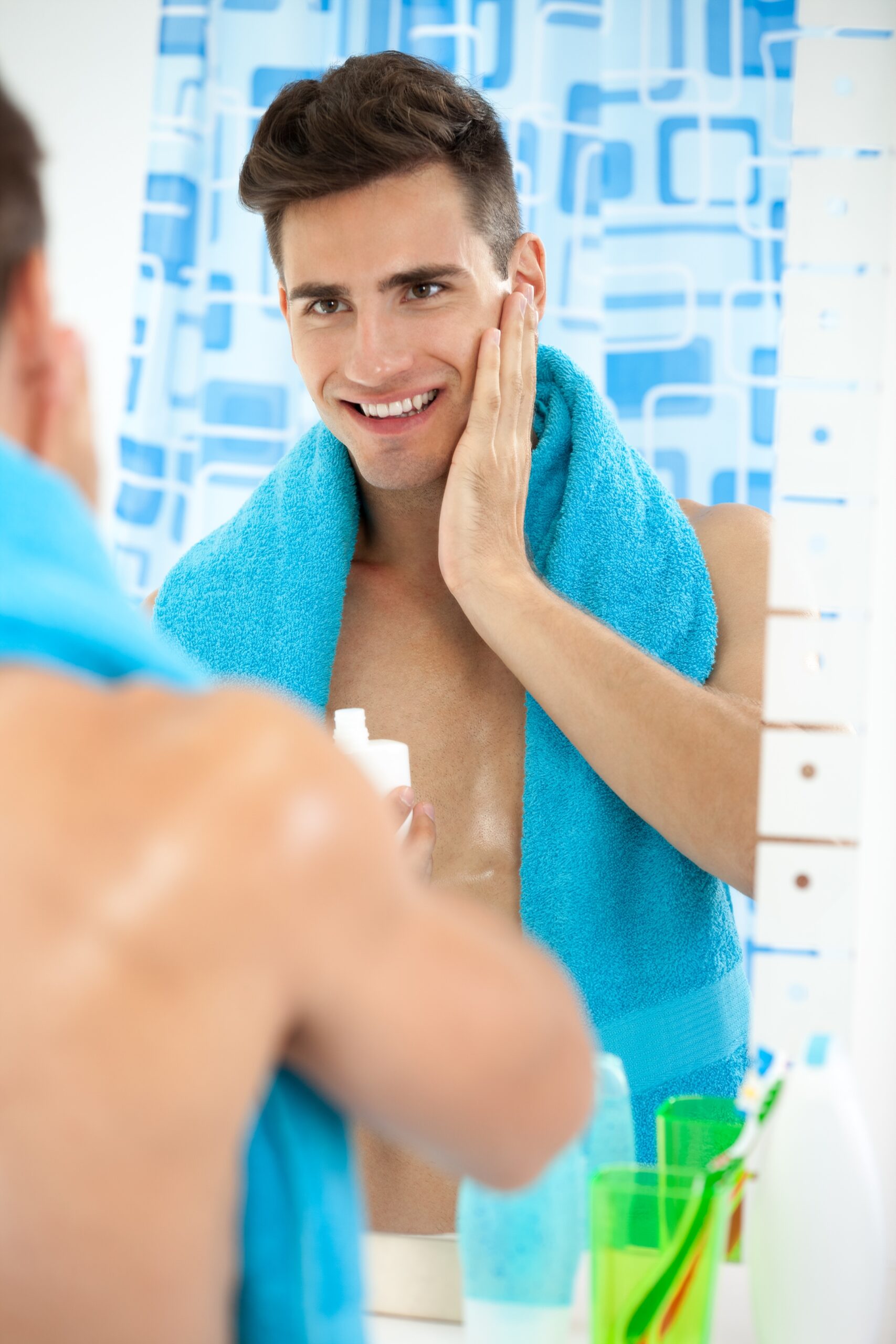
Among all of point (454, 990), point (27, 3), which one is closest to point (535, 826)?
point (454, 990)

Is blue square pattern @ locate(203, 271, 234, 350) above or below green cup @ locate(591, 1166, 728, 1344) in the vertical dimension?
above

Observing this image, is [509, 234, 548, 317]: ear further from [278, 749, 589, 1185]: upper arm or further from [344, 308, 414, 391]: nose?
[278, 749, 589, 1185]: upper arm

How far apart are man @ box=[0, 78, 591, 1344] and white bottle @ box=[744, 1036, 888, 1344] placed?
335mm

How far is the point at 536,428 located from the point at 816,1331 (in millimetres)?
756

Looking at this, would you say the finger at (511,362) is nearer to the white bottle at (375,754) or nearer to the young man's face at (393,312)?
the young man's face at (393,312)

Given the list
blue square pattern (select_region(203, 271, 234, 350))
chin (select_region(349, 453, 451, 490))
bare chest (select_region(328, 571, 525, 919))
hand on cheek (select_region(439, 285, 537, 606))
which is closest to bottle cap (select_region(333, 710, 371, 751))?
bare chest (select_region(328, 571, 525, 919))

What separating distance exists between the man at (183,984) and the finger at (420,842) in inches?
17.7

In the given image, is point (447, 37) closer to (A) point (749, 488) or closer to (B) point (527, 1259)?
(A) point (749, 488)

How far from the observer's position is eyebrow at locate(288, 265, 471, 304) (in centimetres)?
105

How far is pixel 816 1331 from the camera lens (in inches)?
25.5

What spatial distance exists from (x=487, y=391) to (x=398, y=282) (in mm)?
122

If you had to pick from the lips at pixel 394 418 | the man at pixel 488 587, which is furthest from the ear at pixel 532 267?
the lips at pixel 394 418

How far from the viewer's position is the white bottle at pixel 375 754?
853 mm

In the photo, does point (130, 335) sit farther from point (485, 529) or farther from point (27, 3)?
point (485, 529)
